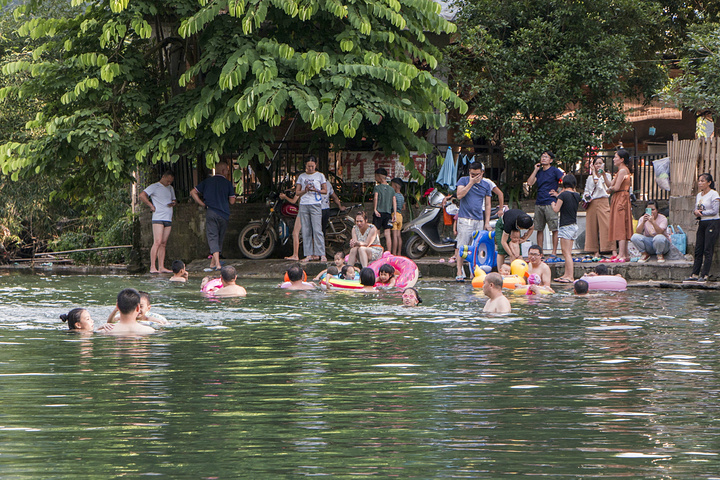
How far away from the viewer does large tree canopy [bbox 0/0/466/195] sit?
16484mm

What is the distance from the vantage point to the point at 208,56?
17.3 metres

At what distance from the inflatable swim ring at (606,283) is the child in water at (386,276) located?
9.67 feet

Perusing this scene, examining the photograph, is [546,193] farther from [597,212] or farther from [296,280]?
[296,280]

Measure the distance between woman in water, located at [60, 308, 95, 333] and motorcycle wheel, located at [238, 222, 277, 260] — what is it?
31.5 ft

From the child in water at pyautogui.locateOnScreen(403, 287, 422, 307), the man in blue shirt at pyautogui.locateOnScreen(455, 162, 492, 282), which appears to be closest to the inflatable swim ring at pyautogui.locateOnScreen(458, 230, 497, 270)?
the man in blue shirt at pyautogui.locateOnScreen(455, 162, 492, 282)

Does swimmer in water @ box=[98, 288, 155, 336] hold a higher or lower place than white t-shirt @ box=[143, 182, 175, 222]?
lower

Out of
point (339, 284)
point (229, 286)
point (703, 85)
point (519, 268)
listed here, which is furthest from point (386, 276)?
point (703, 85)

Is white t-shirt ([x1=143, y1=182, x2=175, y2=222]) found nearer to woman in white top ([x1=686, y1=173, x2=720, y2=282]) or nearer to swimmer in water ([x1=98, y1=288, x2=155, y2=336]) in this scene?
swimmer in water ([x1=98, y1=288, x2=155, y2=336])

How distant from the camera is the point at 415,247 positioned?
64.1 feet

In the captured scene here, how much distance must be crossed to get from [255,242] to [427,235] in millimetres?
3571

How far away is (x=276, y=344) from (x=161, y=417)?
3260 millimetres

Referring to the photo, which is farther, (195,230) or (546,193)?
(195,230)

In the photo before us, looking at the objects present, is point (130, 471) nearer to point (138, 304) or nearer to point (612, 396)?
point (612, 396)

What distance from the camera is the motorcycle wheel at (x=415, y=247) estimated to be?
63.5 ft
